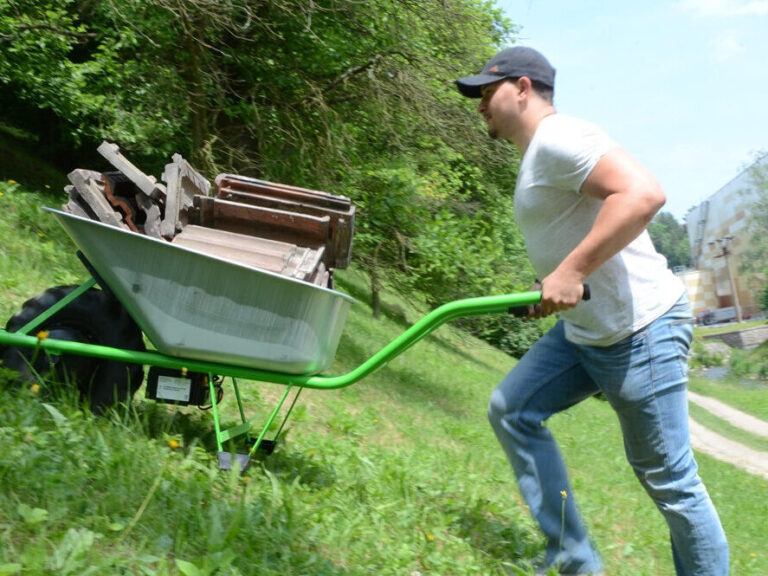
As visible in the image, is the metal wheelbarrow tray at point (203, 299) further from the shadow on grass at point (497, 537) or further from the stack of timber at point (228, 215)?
the shadow on grass at point (497, 537)

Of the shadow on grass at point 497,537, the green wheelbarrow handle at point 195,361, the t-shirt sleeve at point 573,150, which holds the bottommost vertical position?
the shadow on grass at point 497,537

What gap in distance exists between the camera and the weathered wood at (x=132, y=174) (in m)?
3.78

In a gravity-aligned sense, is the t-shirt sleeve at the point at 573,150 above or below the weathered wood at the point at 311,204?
above

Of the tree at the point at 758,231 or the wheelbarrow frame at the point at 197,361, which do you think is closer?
the wheelbarrow frame at the point at 197,361

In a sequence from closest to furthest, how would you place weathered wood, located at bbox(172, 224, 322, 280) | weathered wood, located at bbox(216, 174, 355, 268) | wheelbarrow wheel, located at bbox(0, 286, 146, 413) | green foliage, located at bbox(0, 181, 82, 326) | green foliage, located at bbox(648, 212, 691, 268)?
weathered wood, located at bbox(172, 224, 322, 280) → wheelbarrow wheel, located at bbox(0, 286, 146, 413) → weathered wood, located at bbox(216, 174, 355, 268) → green foliage, located at bbox(0, 181, 82, 326) → green foliage, located at bbox(648, 212, 691, 268)

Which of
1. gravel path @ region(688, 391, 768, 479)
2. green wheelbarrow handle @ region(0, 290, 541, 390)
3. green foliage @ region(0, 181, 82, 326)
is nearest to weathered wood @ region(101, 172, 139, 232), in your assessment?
green wheelbarrow handle @ region(0, 290, 541, 390)

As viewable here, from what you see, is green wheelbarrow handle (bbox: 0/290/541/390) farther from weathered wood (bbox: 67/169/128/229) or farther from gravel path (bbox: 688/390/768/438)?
gravel path (bbox: 688/390/768/438)

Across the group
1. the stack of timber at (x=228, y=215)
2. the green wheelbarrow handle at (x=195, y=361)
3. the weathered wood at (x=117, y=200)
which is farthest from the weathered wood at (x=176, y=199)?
the green wheelbarrow handle at (x=195, y=361)

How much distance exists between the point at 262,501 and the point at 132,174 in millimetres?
1631

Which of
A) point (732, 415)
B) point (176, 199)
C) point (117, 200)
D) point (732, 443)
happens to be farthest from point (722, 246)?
point (117, 200)

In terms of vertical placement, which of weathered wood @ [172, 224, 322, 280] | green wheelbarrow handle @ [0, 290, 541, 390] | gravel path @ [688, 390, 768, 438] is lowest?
gravel path @ [688, 390, 768, 438]

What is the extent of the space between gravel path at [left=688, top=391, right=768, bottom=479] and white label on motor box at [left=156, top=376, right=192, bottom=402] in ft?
41.9

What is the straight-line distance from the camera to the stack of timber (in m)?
3.60

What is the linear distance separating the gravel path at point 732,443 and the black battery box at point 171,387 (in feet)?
41.8
